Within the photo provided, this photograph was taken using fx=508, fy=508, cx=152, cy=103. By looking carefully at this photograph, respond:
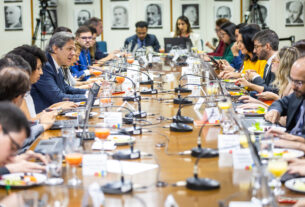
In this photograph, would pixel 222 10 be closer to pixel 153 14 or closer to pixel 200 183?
pixel 153 14

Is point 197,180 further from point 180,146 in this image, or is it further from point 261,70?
point 261,70

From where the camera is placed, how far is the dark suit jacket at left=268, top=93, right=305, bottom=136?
3708 mm

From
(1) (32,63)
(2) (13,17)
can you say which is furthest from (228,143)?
(2) (13,17)

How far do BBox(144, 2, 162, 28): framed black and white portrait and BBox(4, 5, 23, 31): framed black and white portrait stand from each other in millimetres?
2927

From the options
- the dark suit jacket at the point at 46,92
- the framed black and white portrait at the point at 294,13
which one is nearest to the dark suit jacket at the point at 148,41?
the framed black and white portrait at the point at 294,13

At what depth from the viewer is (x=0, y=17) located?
1175cm

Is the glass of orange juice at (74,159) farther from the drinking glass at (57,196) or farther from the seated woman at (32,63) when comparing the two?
the seated woman at (32,63)

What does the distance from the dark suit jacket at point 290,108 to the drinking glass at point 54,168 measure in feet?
6.59

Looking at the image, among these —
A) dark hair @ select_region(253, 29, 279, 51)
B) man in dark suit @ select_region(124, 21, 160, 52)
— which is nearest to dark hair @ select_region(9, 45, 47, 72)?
dark hair @ select_region(253, 29, 279, 51)

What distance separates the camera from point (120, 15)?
38.3 ft

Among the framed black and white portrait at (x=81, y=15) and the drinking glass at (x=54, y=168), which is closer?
the drinking glass at (x=54, y=168)

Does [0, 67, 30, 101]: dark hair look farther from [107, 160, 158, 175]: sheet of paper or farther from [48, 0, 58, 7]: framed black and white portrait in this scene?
[48, 0, 58, 7]: framed black and white portrait

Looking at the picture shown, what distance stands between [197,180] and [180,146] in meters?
0.72

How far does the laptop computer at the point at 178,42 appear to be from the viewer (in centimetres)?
973
